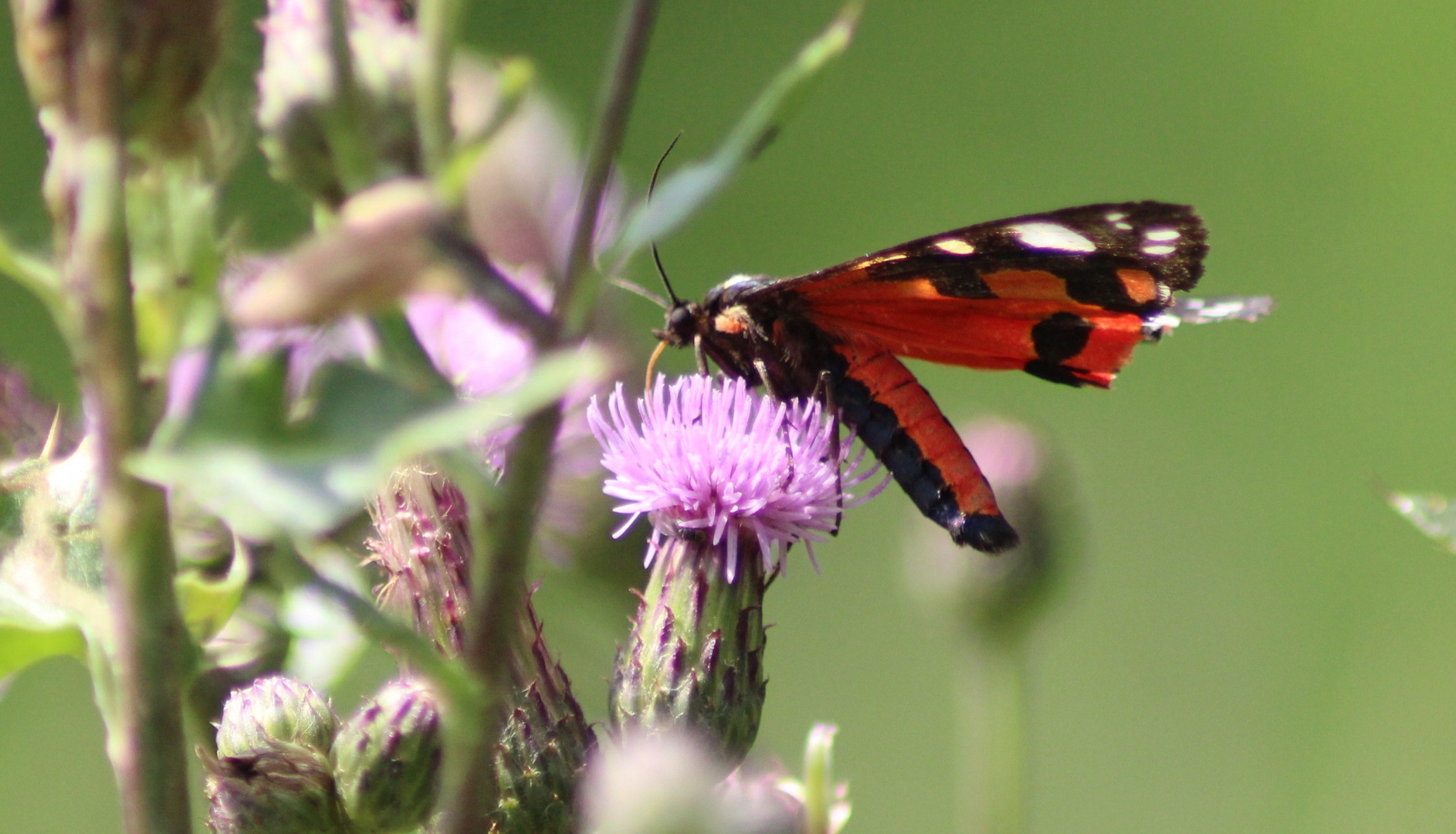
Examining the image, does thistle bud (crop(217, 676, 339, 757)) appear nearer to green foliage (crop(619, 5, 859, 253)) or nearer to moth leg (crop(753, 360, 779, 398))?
green foliage (crop(619, 5, 859, 253))

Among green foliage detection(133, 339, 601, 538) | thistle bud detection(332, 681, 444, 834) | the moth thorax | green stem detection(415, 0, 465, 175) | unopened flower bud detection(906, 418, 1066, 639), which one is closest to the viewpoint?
green foliage detection(133, 339, 601, 538)

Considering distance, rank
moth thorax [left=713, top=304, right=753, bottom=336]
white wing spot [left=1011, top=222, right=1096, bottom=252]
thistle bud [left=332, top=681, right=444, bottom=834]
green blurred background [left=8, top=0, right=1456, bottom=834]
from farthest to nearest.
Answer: green blurred background [left=8, top=0, right=1456, bottom=834]
moth thorax [left=713, top=304, right=753, bottom=336]
white wing spot [left=1011, top=222, right=1096, bottom=252]
thistle bud [left=332, top=681, right=444, bottom=834]

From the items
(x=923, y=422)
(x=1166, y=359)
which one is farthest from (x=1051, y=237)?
(x=1166, y=359)

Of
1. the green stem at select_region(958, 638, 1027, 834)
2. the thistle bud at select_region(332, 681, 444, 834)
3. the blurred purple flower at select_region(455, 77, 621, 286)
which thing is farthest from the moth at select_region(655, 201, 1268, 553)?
the thistle bud at select_region(332, 681, 444, 834)

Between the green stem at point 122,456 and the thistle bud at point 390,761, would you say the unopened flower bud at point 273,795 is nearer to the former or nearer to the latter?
the thistle bud at point 390,761

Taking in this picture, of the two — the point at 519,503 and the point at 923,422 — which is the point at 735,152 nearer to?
the point at 519,503

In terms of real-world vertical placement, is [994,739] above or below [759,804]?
below
